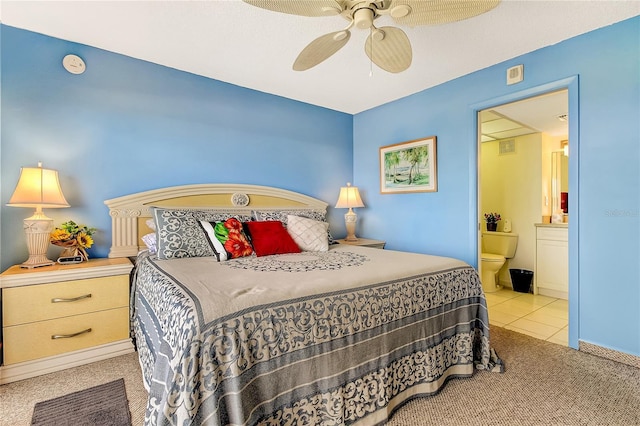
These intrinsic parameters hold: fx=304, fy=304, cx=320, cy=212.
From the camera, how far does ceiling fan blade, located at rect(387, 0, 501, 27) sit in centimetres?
148

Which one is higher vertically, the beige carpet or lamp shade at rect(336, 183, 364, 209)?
lamp shade at rect(336, 183, 364, 209)

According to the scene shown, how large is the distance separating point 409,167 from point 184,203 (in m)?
2.52

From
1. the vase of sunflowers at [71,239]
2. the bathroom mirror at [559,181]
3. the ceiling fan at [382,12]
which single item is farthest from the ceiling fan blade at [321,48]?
the bathroom mirror at [559,181]

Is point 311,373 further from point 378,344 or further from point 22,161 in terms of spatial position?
point 22,161

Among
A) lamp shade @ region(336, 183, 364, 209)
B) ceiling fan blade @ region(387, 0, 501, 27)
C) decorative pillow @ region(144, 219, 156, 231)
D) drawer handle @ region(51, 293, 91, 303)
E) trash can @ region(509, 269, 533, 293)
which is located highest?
ceiling fan blade @ region(387, 0, 501, 27)

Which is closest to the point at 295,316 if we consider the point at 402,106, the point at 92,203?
the point at 92,203

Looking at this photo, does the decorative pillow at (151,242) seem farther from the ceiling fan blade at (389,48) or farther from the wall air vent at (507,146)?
the wall air vent at (507,146)

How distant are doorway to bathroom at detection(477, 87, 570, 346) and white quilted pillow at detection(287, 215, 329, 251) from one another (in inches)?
75.4

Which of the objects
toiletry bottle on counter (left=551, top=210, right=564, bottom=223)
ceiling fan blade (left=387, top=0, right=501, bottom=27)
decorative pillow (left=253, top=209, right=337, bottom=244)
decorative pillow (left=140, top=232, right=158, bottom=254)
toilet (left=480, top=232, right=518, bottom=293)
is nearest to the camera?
ceiling fan blade (left=387, top=0, right=501, bottom=27)

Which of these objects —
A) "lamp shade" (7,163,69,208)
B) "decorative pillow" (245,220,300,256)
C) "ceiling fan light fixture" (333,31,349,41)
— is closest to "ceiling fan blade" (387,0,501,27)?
"ceiling fan light fixture" (333,31,349,41)

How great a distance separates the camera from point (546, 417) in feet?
5.22

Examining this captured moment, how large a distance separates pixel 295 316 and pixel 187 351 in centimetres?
44

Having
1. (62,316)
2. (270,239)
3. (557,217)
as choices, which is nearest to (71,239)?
(62,316)

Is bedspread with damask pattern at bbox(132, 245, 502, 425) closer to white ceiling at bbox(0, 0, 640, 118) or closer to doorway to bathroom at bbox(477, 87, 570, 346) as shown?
white ceiling at bbox(0, 0, 640, 118)
